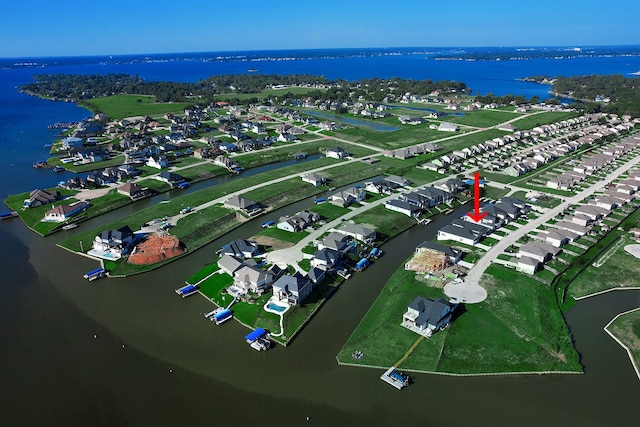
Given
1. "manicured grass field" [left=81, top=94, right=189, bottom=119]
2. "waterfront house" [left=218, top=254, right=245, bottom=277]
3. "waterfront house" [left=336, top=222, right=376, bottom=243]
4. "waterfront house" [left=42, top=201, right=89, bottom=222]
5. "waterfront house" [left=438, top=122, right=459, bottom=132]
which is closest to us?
"waterfront house" [left=218, top=254, right=245, bottom=277]

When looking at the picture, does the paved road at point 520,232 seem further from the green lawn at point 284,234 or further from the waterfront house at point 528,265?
the green lawn at point 284,234

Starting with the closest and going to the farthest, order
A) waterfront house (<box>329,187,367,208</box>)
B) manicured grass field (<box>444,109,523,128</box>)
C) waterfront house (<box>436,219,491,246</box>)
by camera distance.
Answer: waterfront house (<box>436,219,491,246</box>), waterfront house (<box>329,187,367,208</box>), manicured grass field (<box>444,109,523,128</box>)

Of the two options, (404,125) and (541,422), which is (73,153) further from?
(541,422)

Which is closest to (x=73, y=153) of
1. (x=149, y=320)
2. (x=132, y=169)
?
(x=132, y=169)

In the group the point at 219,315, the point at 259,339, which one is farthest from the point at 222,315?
the point at 259,339

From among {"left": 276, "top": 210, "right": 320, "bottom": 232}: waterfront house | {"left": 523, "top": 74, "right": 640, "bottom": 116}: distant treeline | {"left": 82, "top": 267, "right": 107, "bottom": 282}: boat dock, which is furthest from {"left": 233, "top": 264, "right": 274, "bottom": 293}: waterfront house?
{"left": 523, "top": 74, "right": 640, "bottom": 116}: distant treeline

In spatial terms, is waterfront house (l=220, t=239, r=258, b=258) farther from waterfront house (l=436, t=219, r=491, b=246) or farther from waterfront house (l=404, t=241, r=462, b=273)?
waterfront house (l=436, t=219, r=491, b=246)
